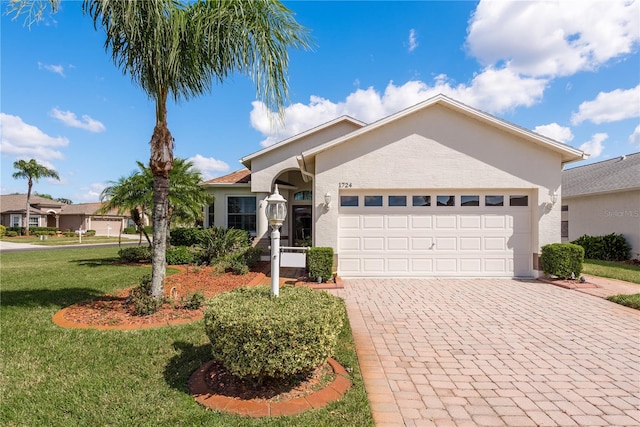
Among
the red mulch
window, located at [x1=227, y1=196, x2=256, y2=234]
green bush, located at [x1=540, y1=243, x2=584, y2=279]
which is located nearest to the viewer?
the red mulch

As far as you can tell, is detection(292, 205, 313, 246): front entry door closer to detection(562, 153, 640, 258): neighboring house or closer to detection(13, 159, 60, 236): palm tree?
detection(562, 153, 640, 258): neighboring house

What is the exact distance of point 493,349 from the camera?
4590mm

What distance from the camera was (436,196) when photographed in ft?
32.4

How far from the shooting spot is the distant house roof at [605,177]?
14.4 m

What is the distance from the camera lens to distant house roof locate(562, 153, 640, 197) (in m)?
14.4

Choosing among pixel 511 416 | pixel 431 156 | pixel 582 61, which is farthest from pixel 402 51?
pixel 511 416

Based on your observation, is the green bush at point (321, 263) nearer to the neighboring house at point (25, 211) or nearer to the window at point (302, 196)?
the window at point (302, 196)

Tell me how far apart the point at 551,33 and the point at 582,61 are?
2.20 meters

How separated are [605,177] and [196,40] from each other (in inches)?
824

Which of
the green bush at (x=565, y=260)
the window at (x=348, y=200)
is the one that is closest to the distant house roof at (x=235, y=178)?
the window at (x=348, y=200)

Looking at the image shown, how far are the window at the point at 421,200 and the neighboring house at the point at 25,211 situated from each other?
162ft

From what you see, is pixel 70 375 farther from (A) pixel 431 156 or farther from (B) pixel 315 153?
(A) pixel 431 156

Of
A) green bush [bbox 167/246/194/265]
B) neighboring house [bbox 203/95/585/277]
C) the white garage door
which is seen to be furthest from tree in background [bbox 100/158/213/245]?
the white garage door

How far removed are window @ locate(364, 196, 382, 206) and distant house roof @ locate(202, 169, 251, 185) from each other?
26.5ft
